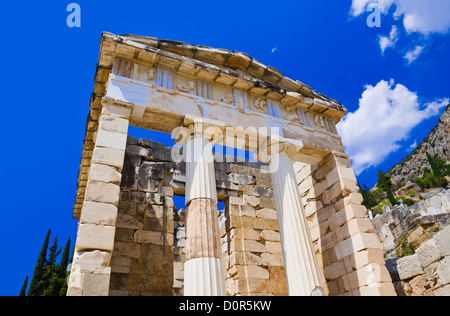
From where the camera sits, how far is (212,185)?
785 centimetres

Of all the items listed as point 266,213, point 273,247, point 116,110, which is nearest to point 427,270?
point 273,247

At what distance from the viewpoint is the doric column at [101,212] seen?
5.56 meters

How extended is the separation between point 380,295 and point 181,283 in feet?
20.1

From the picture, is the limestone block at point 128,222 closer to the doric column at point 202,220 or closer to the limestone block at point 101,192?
the doric column at point 202,220

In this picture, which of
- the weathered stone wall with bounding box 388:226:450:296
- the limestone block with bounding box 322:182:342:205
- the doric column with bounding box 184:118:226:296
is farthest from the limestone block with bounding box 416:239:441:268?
the doric column with bounding box 184:118:226:296

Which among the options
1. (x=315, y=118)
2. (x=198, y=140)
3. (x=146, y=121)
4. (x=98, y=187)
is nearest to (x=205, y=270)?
(x=98, y=187)

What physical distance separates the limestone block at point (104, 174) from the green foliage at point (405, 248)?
1209 centimetres

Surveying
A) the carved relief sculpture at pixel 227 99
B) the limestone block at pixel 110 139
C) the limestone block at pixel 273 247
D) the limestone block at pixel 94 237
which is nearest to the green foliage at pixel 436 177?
the limestone block at pixel 273 247

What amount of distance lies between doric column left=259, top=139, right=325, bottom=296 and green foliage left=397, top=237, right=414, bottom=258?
24.1 ft

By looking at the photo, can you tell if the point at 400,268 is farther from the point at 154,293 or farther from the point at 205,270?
the point at 154,293

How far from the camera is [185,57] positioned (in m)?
9.24

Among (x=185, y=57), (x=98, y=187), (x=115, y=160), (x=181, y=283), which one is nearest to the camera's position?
(x=98, y=187)

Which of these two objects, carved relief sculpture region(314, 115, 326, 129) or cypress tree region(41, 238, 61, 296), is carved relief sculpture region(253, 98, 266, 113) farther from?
cypress tree region(41, 238, 61, 296)

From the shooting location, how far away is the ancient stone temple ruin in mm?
6945
